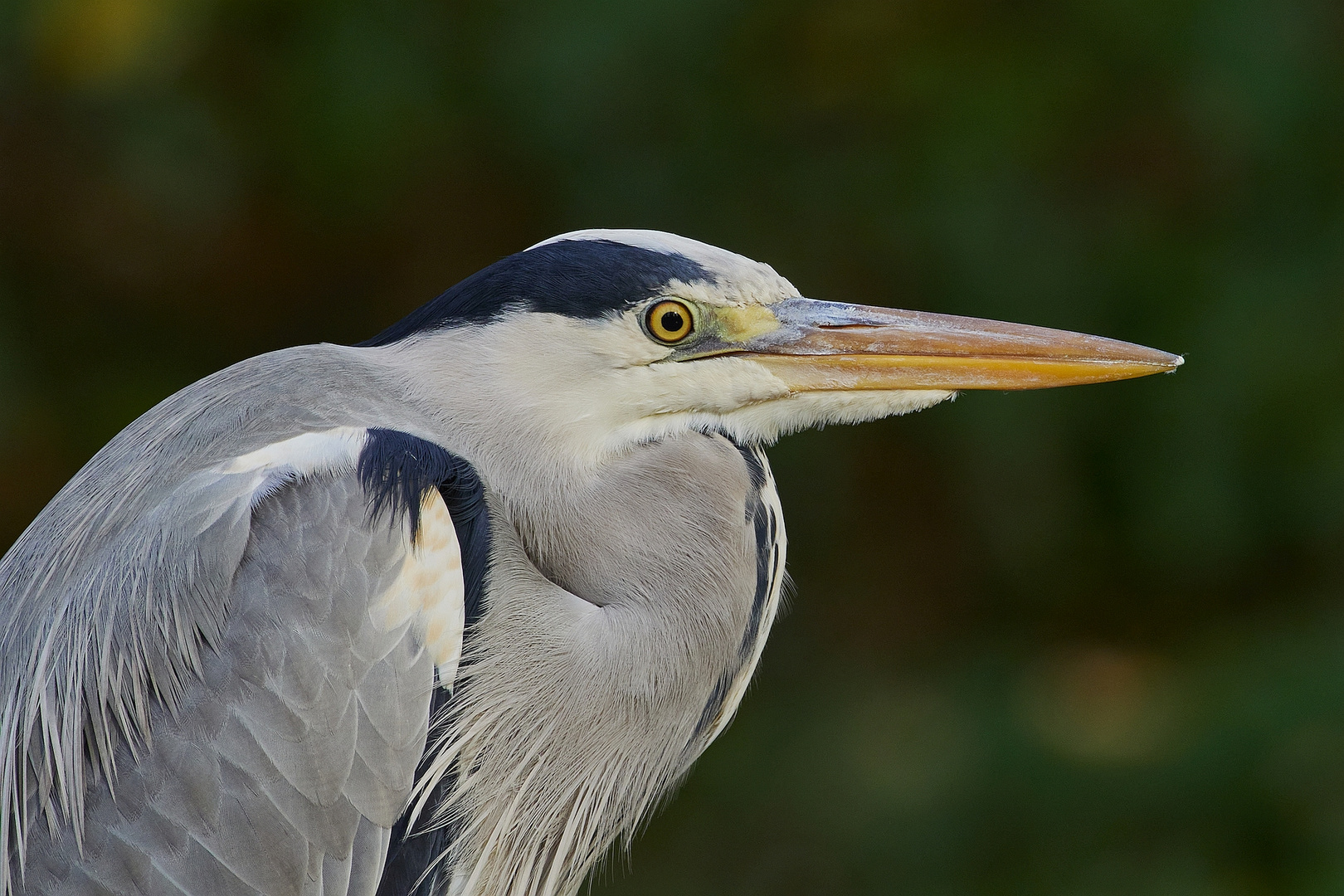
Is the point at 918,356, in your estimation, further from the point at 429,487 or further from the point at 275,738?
the point at 275,738

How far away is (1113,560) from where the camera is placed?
10.4 ft

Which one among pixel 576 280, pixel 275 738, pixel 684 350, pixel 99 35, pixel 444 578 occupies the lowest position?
pixel 275 738

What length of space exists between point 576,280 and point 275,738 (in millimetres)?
624

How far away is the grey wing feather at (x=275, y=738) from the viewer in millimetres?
1236

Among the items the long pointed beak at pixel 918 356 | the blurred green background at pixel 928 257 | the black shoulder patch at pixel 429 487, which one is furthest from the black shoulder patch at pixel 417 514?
the blurred green background at pixel 928 257

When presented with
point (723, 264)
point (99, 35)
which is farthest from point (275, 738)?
point (99, 35)

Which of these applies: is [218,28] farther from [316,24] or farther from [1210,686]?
[1210,686]

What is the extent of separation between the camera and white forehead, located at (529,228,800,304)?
1546mm

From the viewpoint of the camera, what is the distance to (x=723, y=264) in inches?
61.1

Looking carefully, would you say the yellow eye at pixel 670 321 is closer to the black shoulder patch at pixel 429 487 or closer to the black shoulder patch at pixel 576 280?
the black shoulder patch at pixel 576 280

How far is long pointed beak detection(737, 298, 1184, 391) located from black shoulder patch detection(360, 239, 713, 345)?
0.13 meters

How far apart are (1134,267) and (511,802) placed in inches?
84.0

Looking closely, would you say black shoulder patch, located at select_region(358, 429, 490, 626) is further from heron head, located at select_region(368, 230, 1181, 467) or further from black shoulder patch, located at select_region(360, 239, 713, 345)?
black shoulder patch, located at select_region(360, 239, 713, 345)

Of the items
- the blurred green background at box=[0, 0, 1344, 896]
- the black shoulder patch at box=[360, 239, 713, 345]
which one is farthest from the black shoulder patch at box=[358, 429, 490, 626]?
the blurred green background at box=[0, 0, 1344, 896]
